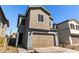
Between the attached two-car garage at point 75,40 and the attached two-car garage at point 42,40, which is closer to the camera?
the attached two-car garage at point 75,40

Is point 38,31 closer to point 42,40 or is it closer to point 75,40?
point 42,40

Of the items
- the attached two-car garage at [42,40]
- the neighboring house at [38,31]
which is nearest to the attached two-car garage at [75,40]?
the neighboring house at [38,31]

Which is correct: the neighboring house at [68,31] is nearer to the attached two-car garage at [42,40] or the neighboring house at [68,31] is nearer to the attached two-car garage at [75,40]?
the attached two-car garage at [75,40]

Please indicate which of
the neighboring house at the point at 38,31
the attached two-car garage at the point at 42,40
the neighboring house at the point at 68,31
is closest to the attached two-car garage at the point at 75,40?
the neighboring house at the point at 68,31

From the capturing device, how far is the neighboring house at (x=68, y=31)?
16.4 ft

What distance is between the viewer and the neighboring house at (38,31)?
5.39 metres

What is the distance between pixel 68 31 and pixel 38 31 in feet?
5.41

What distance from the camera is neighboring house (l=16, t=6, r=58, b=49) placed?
5.39 m

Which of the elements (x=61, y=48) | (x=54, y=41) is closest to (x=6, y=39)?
(x=54, y=41)

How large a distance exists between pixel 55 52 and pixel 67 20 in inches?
69.2

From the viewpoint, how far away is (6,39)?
532cm

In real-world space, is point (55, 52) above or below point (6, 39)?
below

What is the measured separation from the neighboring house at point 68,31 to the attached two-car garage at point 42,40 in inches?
20.8
